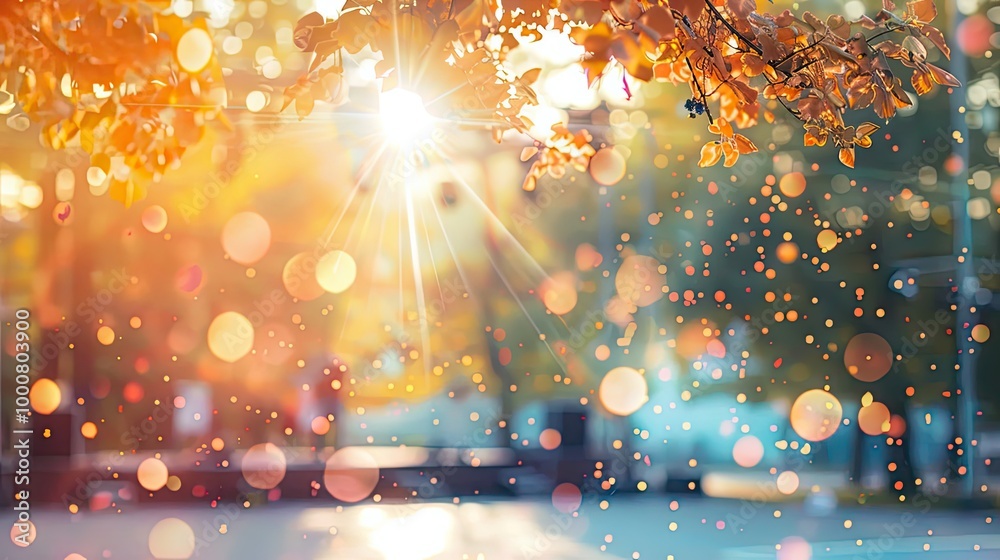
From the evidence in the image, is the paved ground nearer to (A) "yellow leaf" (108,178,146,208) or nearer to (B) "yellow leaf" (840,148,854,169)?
(A) "yellow leaf" (108,178,146,208)

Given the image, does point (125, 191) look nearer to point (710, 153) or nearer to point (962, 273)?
point (710, 153)

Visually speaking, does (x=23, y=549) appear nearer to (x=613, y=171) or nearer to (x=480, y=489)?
(x=480, y=489)

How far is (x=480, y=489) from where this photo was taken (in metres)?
12.2

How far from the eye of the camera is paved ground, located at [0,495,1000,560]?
8.03 m

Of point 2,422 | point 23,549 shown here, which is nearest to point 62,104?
point 23,549

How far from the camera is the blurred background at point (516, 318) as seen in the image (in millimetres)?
11211

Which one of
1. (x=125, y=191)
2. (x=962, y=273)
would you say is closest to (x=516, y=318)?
(x=962, y=273)

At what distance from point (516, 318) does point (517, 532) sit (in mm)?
4691

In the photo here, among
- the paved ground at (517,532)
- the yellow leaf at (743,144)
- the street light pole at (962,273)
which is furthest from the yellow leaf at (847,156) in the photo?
the street light pole at (962,273)

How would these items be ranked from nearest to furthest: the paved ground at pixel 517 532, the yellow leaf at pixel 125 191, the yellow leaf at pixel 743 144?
the yellow leaf at pixel 743 144
the yellow leaf at pixel 125 191
the paved ground at pixel 517 532

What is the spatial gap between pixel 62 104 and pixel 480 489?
32.1 feet

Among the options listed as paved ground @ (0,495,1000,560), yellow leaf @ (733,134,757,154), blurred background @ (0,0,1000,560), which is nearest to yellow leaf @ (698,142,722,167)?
yellow leaf @ (733,134,757,154)

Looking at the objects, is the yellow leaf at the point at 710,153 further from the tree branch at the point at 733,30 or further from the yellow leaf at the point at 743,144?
the tree branch at the point at 733,30

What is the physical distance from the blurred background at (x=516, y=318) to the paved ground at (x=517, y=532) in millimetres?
131
